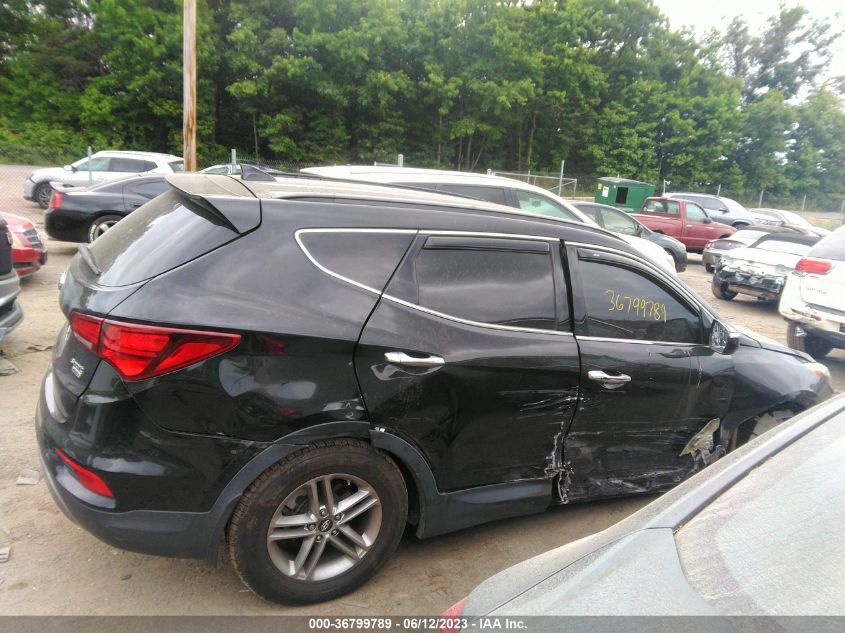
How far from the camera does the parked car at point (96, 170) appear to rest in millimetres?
16359

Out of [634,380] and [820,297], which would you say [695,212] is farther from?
[634,380]

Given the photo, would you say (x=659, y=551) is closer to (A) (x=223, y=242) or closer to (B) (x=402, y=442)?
(B) (x=402, y=442)

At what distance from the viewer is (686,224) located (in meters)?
17.1

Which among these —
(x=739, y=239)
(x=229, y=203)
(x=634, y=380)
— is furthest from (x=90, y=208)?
(x=739, y=239)

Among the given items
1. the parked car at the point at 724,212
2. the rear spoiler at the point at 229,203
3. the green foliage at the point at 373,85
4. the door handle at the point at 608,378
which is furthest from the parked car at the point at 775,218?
the rear spoiler at the point at 229,203

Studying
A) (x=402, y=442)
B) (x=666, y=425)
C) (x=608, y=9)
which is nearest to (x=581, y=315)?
(x=666, y=425)

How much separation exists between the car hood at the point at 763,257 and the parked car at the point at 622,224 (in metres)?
1.77

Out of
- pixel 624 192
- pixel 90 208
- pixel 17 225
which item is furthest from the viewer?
pixel 624 192

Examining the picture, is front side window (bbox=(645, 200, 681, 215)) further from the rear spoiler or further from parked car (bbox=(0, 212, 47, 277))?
the rear spoiler

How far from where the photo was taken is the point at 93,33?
2752 centimetres

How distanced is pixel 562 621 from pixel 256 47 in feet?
98.3

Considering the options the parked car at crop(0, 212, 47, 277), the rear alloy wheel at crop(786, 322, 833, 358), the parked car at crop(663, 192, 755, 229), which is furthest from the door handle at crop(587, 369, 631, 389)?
the parked car at crop(663, 192, 755, 229)

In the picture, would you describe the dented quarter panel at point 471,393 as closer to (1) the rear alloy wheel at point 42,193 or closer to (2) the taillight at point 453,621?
(2) the taillight at point 453,621

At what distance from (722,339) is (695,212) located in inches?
621
